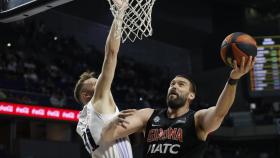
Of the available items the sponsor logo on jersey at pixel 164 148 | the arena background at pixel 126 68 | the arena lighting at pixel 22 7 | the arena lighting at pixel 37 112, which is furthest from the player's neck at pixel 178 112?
the arena lighting at pixel 37 112

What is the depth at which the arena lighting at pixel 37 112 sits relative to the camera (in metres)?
11.3

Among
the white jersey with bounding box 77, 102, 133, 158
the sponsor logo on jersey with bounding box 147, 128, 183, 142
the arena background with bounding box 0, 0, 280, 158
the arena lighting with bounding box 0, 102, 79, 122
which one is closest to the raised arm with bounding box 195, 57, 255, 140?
Result: the sponsor logo on jersey with bounding box 147, 128, 183, 142

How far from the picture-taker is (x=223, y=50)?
3.06 meters

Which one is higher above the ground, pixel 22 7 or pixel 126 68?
pixel 22 7

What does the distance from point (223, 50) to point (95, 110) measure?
2.94 feet

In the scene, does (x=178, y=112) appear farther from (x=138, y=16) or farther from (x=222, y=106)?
(x=138, y=16)

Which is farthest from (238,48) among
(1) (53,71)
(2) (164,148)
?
(1) (53,71)

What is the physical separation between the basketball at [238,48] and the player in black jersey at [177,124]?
0.22 ft

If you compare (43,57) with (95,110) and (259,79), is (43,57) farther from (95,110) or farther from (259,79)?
(95,110)

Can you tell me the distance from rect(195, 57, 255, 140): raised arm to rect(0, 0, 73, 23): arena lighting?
1692 millimetres

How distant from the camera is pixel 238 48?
2.92 m

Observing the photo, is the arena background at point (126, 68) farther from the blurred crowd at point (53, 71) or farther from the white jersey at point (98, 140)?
the white jersey at point (98, 140)

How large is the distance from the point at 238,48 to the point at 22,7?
2150 mm

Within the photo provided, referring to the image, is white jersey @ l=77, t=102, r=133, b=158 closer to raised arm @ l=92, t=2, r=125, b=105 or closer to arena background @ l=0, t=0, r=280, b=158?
raised arm @ l=92, t=2, r=125, b=105
